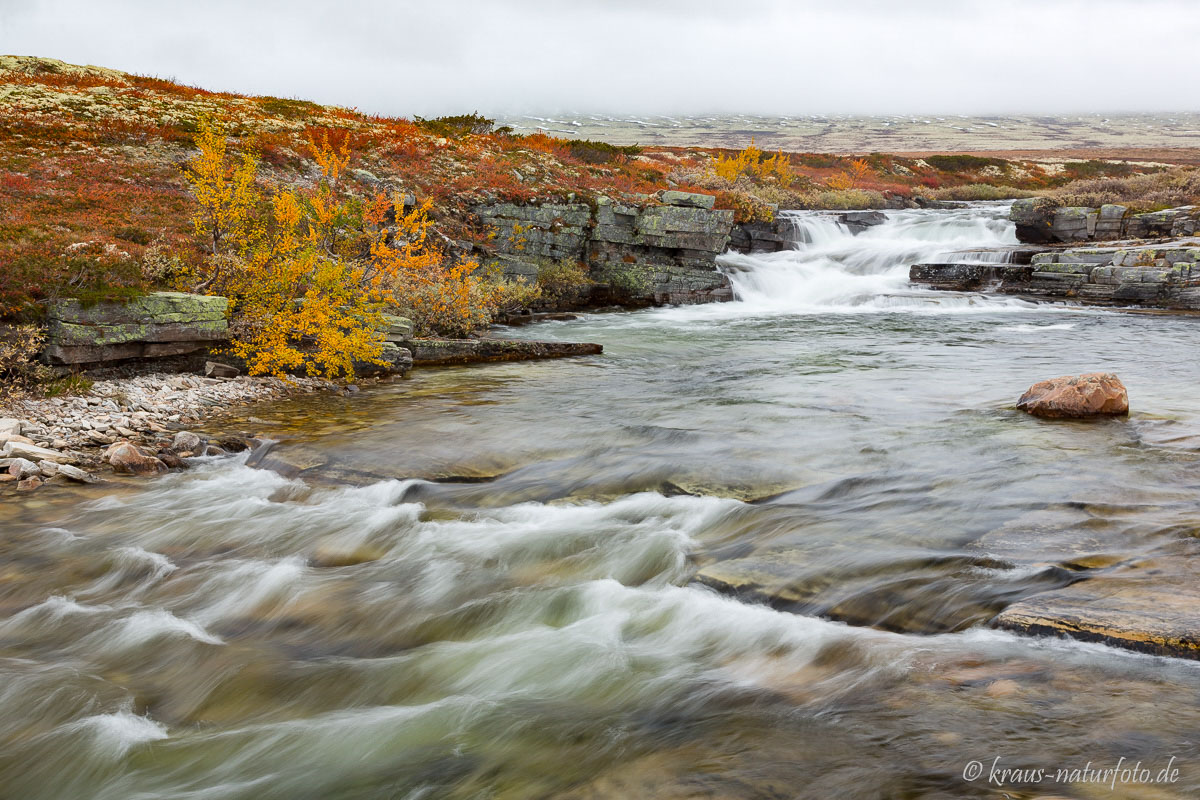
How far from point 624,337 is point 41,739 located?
16.5 metres

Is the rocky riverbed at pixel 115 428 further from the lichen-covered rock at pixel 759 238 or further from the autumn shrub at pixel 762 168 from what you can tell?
the autumn shrub at pixel 762 168

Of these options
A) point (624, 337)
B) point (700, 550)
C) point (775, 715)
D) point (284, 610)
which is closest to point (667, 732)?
point (775, 715)

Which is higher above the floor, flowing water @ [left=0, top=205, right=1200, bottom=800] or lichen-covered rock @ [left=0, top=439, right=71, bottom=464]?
lichen-covered rock @ [left=0, top=439, right=71, bottom=464]

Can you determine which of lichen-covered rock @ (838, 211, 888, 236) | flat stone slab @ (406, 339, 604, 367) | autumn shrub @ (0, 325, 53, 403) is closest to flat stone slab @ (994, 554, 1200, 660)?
autumn shrub @ (0, 325, 53, 403)

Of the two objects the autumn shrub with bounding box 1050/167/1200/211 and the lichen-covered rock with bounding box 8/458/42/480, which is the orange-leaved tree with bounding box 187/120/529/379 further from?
the autumn shrub with bounding box 1050/167/1200/211

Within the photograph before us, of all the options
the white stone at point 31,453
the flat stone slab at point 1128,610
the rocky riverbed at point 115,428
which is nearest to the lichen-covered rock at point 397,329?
the rocky riverbed at point 115,428

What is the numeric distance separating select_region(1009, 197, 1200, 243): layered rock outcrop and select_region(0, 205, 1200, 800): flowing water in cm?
2235

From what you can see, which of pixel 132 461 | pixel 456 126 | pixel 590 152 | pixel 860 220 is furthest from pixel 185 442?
pixel 860 220

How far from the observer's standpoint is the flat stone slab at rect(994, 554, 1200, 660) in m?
4.46

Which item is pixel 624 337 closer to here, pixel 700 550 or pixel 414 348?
pixel 414 348

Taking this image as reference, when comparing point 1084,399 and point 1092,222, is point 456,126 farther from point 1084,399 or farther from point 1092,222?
point 1084,399

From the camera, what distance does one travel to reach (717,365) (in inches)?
629

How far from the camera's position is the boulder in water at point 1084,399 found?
32.8ft

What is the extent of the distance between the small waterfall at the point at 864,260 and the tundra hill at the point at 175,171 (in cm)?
320
